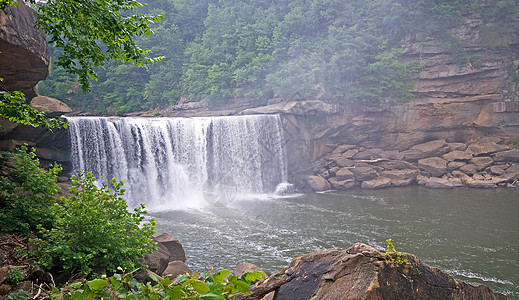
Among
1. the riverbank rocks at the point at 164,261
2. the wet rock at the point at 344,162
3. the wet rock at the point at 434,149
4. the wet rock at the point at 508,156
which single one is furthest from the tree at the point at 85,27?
the wet rock at the point at 508,156

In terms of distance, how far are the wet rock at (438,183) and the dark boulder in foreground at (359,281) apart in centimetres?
1903

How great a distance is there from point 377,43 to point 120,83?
881 inches

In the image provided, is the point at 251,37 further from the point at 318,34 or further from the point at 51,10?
the point at 51,10

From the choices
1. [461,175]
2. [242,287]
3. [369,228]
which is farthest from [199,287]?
[461,175]

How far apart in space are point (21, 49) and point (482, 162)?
24.5 meters

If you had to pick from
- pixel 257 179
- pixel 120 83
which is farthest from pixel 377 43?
pixel 120 83

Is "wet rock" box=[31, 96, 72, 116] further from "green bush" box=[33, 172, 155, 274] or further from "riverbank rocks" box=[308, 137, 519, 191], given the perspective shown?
"riverbank rocks" box=[308, 137, 519, 191]

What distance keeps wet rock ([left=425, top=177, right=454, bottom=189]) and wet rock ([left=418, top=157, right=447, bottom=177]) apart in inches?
21.3

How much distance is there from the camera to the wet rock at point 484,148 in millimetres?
22578

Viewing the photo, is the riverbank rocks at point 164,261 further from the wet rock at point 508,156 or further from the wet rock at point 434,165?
the wet rock at point 508,156

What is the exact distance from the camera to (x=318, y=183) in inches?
883

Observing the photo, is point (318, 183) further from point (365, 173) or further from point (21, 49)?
point (21, 49)

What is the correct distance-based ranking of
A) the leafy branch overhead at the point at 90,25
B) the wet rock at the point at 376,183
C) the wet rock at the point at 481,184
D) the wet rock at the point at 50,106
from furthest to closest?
the wet rock at the point at 376,183
the wet rock at the point at 481,184
the wet rock at the point at 50,106
the leafy branch overhead at the point at 90,25

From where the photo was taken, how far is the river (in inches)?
416
